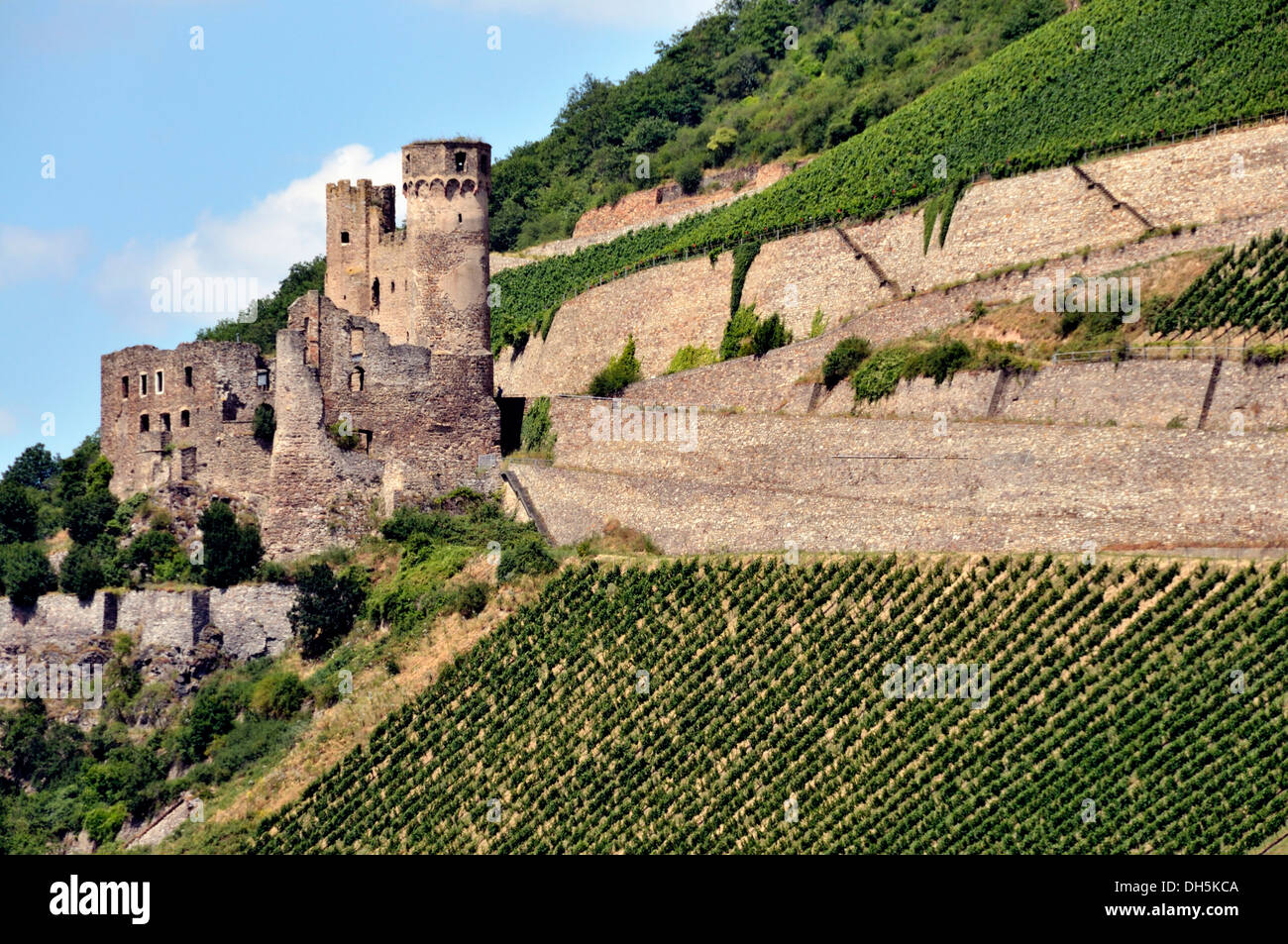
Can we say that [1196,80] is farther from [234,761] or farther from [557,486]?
[234,761]

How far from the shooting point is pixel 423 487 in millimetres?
44375

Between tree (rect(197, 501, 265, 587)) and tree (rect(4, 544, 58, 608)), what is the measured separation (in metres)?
3.05

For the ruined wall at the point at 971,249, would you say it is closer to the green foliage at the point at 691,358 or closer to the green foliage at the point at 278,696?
the green foliage at the point at 691,358

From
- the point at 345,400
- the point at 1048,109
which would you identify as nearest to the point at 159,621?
the point at 345,400

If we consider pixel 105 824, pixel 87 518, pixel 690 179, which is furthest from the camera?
pixel 690 179

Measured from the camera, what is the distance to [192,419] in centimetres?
4497

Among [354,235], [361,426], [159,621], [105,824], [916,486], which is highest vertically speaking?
[354,235]

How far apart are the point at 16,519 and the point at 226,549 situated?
6363mm

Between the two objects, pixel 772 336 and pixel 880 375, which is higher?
pixel 772 336

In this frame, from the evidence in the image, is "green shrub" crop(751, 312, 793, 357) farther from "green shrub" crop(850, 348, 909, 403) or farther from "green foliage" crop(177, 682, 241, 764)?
"green foliage" crop(177, 682, 241, 764)

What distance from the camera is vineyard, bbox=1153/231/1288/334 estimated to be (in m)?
37.1

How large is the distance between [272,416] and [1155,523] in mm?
18870

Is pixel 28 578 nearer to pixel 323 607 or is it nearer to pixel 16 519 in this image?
pixel 16 519

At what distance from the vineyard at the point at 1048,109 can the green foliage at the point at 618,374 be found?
8.46ft
